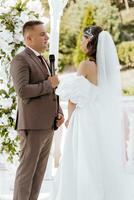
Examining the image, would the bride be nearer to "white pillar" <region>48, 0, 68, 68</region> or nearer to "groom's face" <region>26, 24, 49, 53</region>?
"groom's face" <region>26, 24, 49, 53</region>

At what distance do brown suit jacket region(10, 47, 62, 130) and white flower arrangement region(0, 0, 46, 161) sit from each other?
62cm

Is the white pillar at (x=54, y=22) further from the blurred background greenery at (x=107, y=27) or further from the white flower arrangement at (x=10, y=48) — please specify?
the blurred background greenery at (x=107, y=27)

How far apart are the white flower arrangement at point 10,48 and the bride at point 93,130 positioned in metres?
0.69

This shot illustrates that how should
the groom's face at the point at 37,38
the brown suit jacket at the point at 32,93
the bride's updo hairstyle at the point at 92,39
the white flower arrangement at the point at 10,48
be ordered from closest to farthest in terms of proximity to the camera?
the brown suit jacket at the point at 32,93 < the groom's face at the point at 37,38 < the bride's updo hairstyle at the point at 92,39 < the white flower arrangement at the point at 10,48

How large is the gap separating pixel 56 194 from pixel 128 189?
60 cm

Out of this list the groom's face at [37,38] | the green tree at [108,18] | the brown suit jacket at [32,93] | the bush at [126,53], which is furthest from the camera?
the green tree at [108,18]

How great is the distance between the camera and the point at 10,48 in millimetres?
4840

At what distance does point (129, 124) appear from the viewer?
6.64 meters

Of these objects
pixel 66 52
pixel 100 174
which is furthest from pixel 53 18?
pixel 66 52

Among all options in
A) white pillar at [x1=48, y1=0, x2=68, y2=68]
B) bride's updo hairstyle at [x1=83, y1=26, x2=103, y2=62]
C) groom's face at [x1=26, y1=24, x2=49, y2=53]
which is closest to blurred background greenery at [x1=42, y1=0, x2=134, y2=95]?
white pillar at [x1=48, y1=0, x2=68, y2=68]

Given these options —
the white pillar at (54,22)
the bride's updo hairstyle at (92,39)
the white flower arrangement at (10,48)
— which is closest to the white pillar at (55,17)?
the white pillar at (54,22)

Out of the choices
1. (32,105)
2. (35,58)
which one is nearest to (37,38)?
(35,58)

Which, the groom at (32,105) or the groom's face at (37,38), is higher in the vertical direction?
the groom's face at (37,38)

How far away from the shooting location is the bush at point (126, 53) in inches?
436
